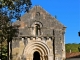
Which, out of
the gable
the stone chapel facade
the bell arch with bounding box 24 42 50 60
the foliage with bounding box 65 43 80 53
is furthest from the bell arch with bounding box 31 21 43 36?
the foliage with bounding box 65 43 80 53

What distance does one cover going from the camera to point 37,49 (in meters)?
41.1

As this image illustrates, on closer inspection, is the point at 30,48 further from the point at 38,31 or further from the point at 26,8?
the point at 26,8

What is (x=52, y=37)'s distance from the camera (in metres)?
40.4

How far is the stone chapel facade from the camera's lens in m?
40.1

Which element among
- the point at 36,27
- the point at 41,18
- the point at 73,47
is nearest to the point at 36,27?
the point at 36,27

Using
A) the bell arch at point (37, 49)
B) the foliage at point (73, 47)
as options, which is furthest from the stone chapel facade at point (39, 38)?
the foliage at point (73, 47)

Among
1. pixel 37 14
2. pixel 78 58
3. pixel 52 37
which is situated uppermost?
pixel 37 14

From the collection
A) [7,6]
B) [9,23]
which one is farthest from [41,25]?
[7,6]

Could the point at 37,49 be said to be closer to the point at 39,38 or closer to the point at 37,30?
the point at 39,38

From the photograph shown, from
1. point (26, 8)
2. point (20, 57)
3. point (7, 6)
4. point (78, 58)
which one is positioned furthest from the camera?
point (78, 58)

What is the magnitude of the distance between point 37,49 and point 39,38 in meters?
1.68

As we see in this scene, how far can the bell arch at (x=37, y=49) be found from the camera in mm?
40406

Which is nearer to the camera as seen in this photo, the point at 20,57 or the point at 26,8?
the point at 26,8

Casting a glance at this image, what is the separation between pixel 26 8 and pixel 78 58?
18.1 meters
